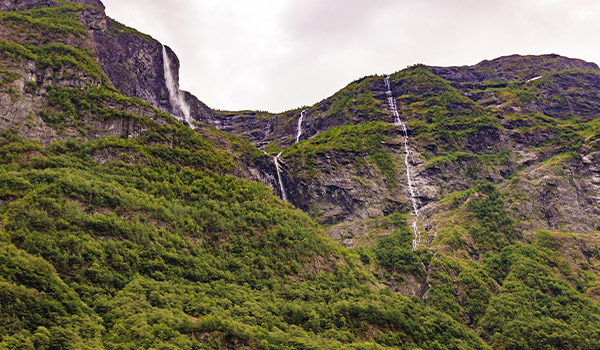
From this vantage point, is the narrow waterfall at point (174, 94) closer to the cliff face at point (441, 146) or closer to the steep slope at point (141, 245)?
the cliff face at point (441, 146)

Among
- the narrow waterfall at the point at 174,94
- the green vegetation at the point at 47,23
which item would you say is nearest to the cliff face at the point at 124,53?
the narrow waterfall at the point at 174,94

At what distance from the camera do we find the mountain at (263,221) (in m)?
37.0

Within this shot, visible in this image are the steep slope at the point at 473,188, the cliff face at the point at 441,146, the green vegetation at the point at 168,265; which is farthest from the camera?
the cliff face at the point at 441,146

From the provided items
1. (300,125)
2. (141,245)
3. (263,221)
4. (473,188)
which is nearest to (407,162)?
(473,188)

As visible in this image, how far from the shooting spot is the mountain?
121 feet

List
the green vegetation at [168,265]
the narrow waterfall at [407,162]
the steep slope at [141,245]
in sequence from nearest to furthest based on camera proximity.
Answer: the green vegetation at [168,265] < the steep slope at [141,245] < the narrow waterfall at [407,162]

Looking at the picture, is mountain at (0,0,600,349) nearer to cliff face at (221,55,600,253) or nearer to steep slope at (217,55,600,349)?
steep slope at (217,55,600,349)

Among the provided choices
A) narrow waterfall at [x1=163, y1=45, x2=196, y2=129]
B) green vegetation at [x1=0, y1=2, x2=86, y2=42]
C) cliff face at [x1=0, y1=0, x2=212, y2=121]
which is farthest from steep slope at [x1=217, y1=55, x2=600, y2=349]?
green vegetation at [x1=0, y1=2, x2=86, y2=42]

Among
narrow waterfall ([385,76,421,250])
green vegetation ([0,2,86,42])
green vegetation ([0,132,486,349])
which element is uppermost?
green vegetation ([0,2,86,42])

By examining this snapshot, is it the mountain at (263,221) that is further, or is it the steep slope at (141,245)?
the mountain at (263,221)

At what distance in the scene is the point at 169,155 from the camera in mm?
66500

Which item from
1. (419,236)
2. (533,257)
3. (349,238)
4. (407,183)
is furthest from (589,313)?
(407,183)

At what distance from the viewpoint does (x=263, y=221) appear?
59.8 m

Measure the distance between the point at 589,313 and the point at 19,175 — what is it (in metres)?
74.4
